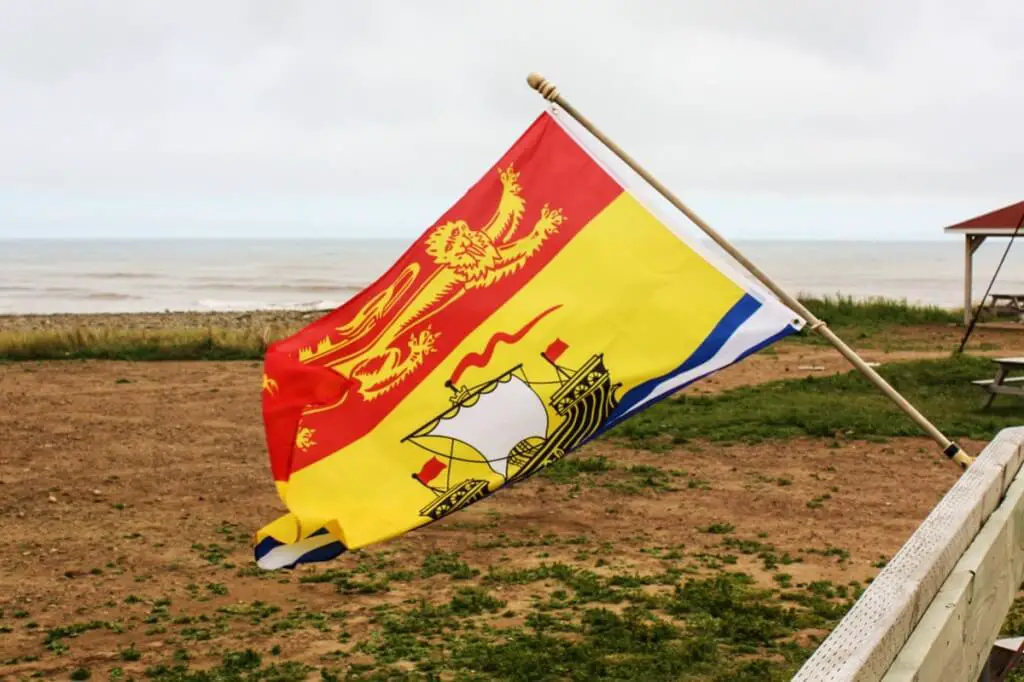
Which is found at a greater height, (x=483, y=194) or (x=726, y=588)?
(x=483, y=194)

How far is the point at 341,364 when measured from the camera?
14.2 feet

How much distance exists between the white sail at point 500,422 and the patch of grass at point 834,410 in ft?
26.6

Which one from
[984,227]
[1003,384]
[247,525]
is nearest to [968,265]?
[984,227]

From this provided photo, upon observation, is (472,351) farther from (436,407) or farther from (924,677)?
(924,677)

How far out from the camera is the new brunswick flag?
155 inches

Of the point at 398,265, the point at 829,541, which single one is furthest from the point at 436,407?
the point at 829,541

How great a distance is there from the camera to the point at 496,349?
4117 mm

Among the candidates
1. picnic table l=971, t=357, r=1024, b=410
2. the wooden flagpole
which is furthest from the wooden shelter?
the wooden flagpole

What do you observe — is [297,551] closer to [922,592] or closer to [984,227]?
[922,592]

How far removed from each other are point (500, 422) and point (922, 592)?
173 cm

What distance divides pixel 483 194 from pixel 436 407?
2.81 feet

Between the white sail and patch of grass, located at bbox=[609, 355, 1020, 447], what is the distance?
811 cm

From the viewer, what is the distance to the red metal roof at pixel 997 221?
2333cm

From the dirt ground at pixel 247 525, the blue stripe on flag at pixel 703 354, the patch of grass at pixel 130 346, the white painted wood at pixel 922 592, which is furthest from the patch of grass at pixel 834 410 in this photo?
the white painted wood at pixel 922 592
